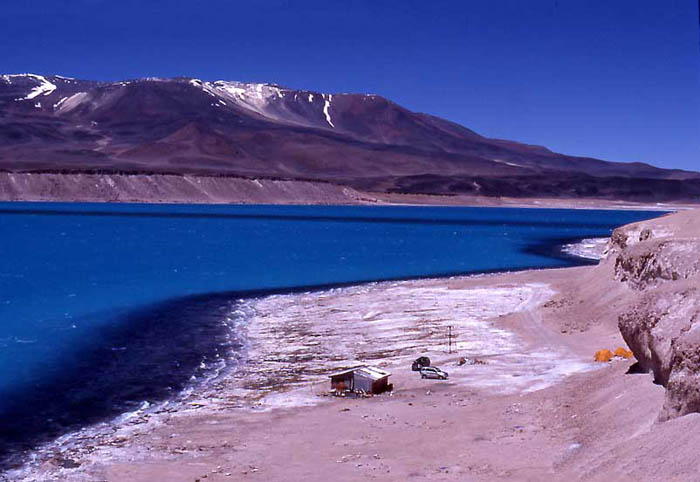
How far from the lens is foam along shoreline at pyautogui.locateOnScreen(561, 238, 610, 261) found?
56.2 m

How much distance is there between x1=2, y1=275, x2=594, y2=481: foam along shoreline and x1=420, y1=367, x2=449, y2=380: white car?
207 millimetres

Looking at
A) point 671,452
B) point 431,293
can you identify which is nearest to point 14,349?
point 431,293

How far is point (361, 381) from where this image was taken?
16.8 metres

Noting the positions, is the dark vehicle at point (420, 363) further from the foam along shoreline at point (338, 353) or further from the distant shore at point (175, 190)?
the distant shore at point (175, 190)

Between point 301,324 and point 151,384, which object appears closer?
point 151,384

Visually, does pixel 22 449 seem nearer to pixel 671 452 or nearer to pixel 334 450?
pixel 334 450

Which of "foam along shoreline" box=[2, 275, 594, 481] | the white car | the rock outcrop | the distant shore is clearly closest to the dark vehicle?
"foam along shoreline" box=[2, 275, 594, 481]

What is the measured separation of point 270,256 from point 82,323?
2525cm

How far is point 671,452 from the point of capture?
33.2ft

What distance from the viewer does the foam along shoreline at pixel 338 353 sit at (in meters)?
14.2

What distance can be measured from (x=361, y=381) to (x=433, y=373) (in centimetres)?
173

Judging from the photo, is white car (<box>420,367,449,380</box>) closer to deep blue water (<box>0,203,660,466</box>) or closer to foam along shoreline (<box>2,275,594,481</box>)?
foam along shoreline (<box>2,275,594,481</box>)

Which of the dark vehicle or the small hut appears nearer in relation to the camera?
the small hut

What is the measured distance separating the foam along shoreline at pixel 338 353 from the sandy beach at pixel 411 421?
49 millimetres
